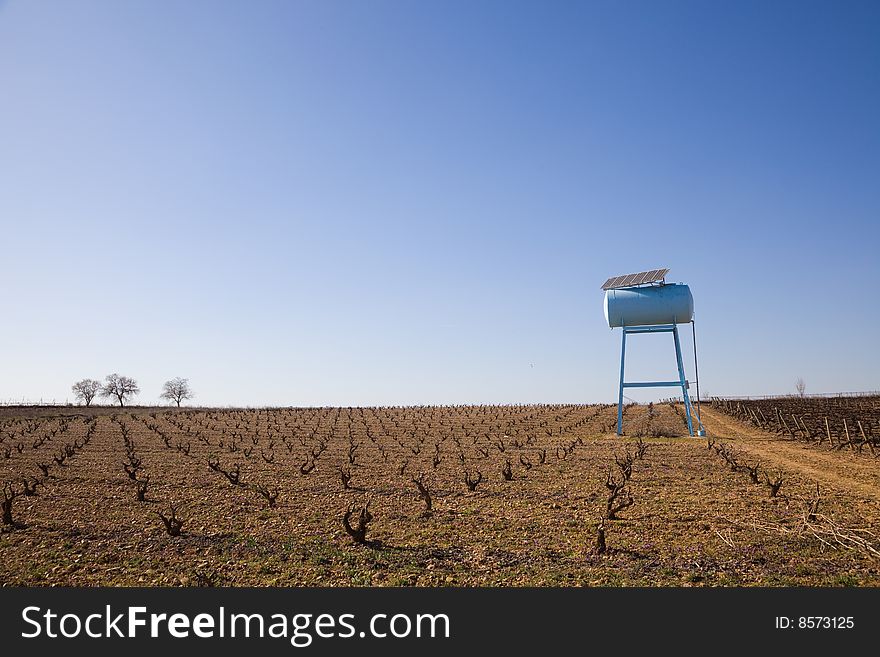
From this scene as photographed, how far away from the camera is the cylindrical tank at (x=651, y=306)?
97.8ft

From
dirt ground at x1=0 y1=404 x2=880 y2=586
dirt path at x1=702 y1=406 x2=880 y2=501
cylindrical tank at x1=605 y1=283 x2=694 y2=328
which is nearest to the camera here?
dirt ground at x1=0 y1=404 x2=880 y2=586

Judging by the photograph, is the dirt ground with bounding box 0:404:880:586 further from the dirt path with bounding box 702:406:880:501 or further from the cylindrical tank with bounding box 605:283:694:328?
the cylindrical tank with bounding box 605:283:694:328

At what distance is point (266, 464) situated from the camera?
2219 centimetres

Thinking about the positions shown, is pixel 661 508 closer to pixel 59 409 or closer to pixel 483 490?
pixel 483 490

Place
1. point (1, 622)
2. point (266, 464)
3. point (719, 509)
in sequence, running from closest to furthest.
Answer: point (1, 622) < point (719, 509) < point (266, 464)

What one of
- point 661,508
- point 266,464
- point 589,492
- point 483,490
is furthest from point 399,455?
point 661,508

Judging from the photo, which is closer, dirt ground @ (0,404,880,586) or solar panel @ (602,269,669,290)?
dirt ground @ (0,404,880,586)

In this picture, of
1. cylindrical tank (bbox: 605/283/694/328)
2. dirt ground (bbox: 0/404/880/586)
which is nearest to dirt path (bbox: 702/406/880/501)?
dirt ground (bbox: 0/404/880/586)

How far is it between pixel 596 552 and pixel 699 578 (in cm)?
168

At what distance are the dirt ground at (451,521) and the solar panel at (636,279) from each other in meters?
9.54

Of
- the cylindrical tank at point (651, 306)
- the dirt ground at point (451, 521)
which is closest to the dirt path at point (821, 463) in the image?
the dirt ground at point (451, 521)

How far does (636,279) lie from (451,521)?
2235 cm

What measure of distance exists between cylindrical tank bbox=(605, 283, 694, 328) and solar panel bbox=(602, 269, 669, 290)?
0.35 meters

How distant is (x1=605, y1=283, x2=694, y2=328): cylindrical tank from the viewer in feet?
97.8
